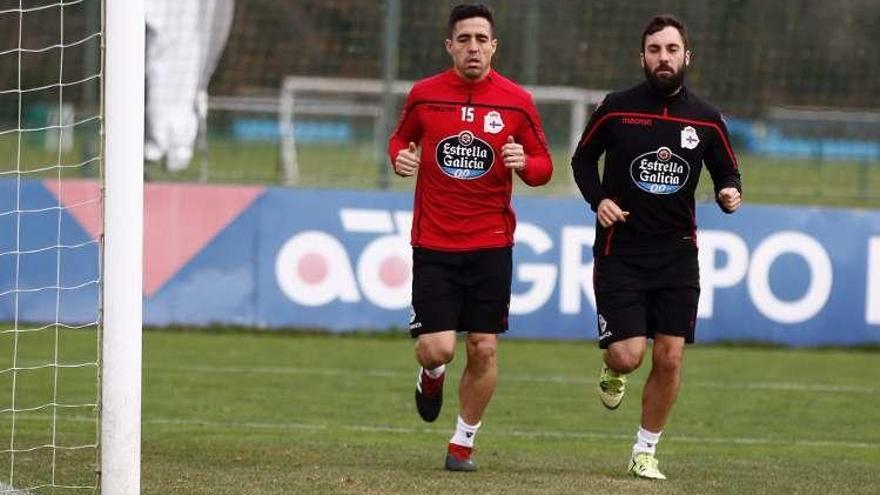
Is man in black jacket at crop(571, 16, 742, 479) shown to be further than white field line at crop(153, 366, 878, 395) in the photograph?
No

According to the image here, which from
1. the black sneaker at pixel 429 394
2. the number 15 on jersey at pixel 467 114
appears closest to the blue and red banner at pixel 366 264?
the black sneaker at pixel 429 394

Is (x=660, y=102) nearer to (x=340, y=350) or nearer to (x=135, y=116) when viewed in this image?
(x=135, y=116)

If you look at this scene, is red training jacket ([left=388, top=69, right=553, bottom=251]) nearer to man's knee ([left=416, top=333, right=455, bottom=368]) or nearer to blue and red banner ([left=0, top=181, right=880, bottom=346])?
man's knee ([left=416, top=333, right=455, bottom=368])

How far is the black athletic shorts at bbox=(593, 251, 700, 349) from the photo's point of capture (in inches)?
323

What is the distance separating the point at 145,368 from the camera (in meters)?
13.0

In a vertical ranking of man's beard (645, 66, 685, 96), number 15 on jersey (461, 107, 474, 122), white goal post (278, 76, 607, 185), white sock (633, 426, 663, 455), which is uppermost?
man's beard (645, 66, 685, 96)

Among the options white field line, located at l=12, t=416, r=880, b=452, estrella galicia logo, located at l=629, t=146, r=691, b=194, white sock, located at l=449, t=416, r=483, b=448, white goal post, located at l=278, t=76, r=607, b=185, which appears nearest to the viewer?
estrella galicia logo, located at l=629, t=146, r=691, b=194

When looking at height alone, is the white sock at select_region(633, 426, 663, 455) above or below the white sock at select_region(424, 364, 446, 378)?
below

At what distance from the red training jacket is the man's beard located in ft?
2.04

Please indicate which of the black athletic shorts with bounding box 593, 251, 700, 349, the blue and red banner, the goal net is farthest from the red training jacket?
the blue and red banner

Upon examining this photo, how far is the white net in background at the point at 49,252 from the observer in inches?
368

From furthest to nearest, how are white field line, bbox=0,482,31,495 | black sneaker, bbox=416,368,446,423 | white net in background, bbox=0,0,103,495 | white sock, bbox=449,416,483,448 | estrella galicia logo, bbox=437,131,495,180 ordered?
white net in background, bbox=0,0,103,495, black sneaker, bbox=416,368,446,423, white sock, bbox=449,416,483,448, estrella galicia logo, bbox=437,131,495,180, white field line, bbox=0,482,31,495

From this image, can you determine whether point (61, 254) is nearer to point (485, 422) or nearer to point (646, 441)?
point (485, 422)

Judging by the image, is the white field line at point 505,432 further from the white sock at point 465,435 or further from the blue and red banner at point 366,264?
the blue and red banner at point 366,264
